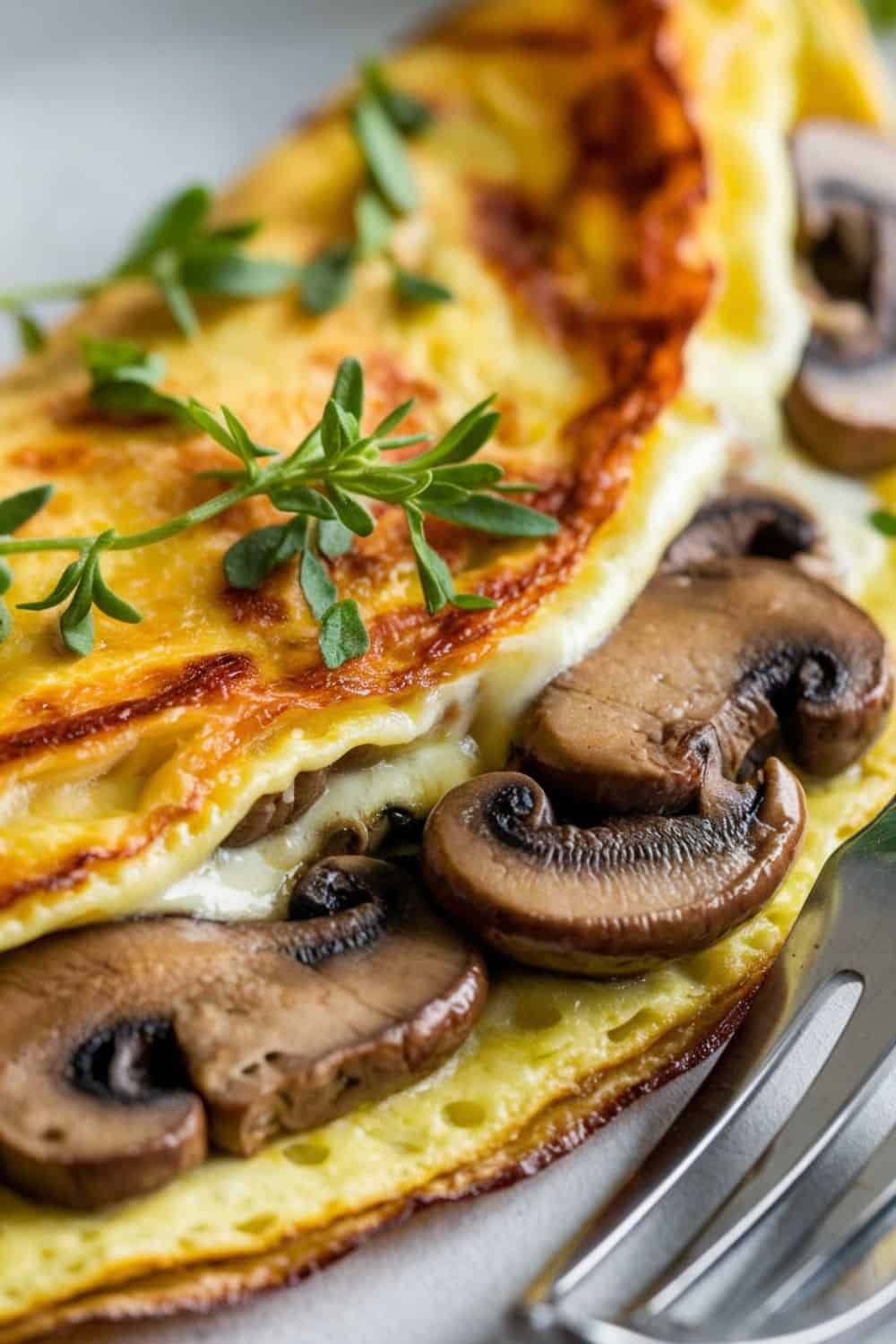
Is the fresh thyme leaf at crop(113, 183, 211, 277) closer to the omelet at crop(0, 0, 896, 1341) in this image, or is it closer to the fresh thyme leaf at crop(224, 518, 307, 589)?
the omelet at crop(0, 0, 896, 1341)

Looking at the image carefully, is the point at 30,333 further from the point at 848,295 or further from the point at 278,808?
the point at 848,295

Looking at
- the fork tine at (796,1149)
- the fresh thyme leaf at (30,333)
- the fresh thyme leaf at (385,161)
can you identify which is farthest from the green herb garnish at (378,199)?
the fork tine at (796,1149)

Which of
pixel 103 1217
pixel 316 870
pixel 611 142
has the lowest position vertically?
pixel 103 1217

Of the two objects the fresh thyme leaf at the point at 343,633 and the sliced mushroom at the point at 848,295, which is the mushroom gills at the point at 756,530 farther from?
the fresh thyme leaf at the point at 343,633

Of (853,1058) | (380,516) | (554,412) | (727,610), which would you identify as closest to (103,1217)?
(853,1058)

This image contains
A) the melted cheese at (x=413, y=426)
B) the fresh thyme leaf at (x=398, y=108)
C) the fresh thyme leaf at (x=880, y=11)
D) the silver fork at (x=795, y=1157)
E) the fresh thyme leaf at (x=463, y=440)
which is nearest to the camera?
the silver fork at (x=795, y=1157)

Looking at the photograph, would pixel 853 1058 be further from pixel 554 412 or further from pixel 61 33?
pixel 61 33

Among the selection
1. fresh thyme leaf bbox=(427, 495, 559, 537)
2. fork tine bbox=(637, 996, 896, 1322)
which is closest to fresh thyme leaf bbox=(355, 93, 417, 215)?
fresh thyme leaf bbox=(427, 495, 559, 537)
